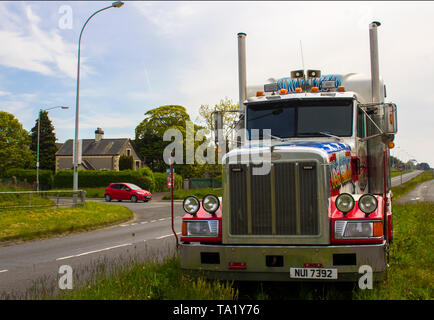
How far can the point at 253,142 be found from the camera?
7.39 m

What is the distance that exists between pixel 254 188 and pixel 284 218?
0.50 m

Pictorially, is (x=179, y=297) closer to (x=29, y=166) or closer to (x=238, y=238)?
(x=238, y=238)

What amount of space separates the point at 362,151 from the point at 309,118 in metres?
1.19

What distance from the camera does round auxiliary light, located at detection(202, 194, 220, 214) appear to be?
5734 millimetres

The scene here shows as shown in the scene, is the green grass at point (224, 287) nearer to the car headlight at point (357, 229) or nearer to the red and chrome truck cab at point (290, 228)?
the red and chrome truck cab at point (290, 228)

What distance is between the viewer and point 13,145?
64438 millimetres

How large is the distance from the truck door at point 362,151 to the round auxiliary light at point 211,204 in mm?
2751

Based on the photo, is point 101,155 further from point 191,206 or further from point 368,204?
point 368,204

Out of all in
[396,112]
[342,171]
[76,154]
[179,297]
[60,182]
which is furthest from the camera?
[60,182]

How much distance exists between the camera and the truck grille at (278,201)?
17.1 ft

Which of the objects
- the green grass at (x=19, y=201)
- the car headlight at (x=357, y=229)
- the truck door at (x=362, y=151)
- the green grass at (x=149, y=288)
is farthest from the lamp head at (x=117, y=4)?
the car headlight at (x=357, y=229)

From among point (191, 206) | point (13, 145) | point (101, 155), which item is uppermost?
point (13, 145)

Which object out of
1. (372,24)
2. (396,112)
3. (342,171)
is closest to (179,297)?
(342,171)

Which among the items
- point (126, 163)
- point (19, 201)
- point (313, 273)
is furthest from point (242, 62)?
point (126, 163)
